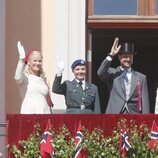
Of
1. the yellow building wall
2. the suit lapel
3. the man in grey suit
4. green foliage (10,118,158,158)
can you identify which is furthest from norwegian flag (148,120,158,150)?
the yellow building wall

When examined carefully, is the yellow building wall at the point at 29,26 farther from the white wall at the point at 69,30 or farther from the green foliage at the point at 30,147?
the green foliage at the point at 30,147

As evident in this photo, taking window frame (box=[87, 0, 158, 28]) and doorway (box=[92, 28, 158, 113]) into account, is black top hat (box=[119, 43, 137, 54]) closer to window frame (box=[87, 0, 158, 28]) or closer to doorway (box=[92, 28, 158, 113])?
window frame (box=[87, 0, 158, 28])

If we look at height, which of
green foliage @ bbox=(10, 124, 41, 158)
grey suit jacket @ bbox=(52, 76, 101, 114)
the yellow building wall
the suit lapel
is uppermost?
the yellow building wall

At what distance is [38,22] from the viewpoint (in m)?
9.32

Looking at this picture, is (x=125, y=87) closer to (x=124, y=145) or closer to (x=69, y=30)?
(x=124, y=145)

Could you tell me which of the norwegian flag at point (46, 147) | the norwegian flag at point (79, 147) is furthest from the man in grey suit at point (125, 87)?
the norwegian flag at point (46, 147)

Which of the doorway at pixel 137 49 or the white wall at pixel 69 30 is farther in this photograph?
the doorway at pixel 137 49

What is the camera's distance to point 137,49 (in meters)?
13.2

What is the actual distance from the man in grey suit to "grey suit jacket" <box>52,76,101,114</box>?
0.57ft

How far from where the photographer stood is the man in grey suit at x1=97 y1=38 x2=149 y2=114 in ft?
25.7

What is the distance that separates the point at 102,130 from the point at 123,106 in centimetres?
59

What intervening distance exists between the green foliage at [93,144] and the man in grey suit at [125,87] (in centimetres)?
57

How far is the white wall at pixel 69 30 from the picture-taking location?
9.16 meters

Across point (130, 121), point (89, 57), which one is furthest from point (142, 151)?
point (89, 57)
